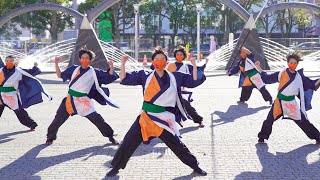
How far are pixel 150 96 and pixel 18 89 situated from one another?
3592 mm

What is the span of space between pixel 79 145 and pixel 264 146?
2757 millimetres

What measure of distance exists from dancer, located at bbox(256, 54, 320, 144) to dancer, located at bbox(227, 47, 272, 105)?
4.01 meters

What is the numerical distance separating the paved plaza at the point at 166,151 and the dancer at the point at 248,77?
1159mm

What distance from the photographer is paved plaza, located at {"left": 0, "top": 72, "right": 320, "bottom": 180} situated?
218 inches

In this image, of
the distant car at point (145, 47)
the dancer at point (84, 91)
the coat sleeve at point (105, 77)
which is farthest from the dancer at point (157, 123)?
the distant car at point (145, 47)

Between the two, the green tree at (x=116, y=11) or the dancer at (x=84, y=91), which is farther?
the green tree at (x=116, y=11)

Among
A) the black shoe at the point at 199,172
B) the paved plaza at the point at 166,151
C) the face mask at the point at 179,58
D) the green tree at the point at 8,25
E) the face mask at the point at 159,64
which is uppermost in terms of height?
the green tree at the point at 8,25

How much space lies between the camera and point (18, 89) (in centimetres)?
812

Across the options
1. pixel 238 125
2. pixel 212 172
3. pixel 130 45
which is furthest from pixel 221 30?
pixel 212 172

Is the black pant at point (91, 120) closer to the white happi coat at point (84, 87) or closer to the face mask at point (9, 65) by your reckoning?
the white happi coat at point (84, 87)

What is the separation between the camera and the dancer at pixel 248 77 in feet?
36.7

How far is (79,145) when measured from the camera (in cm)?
705

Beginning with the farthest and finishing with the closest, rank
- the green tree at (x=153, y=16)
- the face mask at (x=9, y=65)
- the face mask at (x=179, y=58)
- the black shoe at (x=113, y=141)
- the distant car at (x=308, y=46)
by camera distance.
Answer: the green tree at (x=153, y=16)
the distant car at (x=308, y=46)
the face mask at (x=179, y=58)
the face mask at (x=9, y=65)
the black shoe at (x=113, y=141)

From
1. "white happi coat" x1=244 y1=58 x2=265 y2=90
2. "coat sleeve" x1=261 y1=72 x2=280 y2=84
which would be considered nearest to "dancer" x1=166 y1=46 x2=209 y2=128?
"coat sleeve" x1=261 y1=72 x2=280 y2=84
